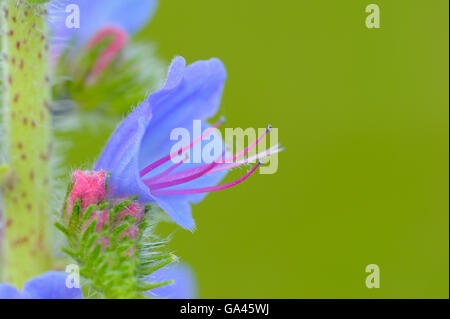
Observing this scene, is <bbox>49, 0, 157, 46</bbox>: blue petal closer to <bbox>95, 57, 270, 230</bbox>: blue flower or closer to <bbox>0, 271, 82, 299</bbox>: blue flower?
<bbox>95, 57, 270, 230</bbox>: blue flower

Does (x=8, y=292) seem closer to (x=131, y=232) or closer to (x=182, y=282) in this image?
(x=131, y=232)

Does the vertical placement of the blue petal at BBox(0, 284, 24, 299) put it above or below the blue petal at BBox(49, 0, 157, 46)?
below

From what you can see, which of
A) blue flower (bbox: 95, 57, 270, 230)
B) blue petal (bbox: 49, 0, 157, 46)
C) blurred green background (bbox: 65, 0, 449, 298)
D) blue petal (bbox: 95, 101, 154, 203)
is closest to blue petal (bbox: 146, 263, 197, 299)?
blue flower (bbox: 95, 57, 270, 230)

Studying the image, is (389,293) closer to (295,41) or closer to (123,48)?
(295,41)

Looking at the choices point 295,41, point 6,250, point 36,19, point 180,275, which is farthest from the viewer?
point 295,41

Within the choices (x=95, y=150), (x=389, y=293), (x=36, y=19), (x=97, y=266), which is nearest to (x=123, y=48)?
(x=36, y=19)

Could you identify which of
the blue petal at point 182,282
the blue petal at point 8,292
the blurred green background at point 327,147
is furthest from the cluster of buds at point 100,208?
the blurred green background at point 327,147

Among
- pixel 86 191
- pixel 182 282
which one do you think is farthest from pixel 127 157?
pixel 182 282
